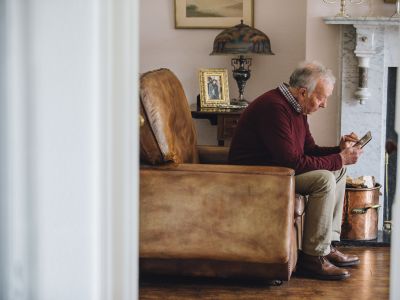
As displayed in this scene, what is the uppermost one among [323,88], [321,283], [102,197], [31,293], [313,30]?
[313,30]

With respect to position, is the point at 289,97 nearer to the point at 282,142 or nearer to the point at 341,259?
the point at 282,142

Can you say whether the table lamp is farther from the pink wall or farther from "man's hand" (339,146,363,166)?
"man's hand" (339,146,363,166)

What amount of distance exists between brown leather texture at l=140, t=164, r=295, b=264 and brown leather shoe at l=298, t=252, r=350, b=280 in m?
0.35

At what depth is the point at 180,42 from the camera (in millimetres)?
5926

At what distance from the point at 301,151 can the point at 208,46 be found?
7.03 feet

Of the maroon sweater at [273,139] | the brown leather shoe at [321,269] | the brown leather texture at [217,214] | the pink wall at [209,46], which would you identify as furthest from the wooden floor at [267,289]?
the pink wall at [209,46]

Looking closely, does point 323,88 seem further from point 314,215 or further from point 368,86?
point 368,86

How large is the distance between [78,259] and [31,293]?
190 mm

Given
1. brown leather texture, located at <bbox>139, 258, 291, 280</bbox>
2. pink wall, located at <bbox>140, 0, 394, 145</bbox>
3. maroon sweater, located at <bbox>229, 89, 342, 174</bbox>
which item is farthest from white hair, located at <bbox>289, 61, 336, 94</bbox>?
pink wall, located at <bbox>140, 0, 394, 145</bbox>

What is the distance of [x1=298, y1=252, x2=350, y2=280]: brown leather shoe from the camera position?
3.83 m

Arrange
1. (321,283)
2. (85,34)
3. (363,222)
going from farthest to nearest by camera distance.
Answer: (363,222) → (321,283) → (85,34)

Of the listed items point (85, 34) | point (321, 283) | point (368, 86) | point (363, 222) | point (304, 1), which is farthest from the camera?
point (304, 1)

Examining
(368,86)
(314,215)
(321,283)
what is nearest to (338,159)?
(314,215)

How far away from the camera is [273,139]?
374cm
